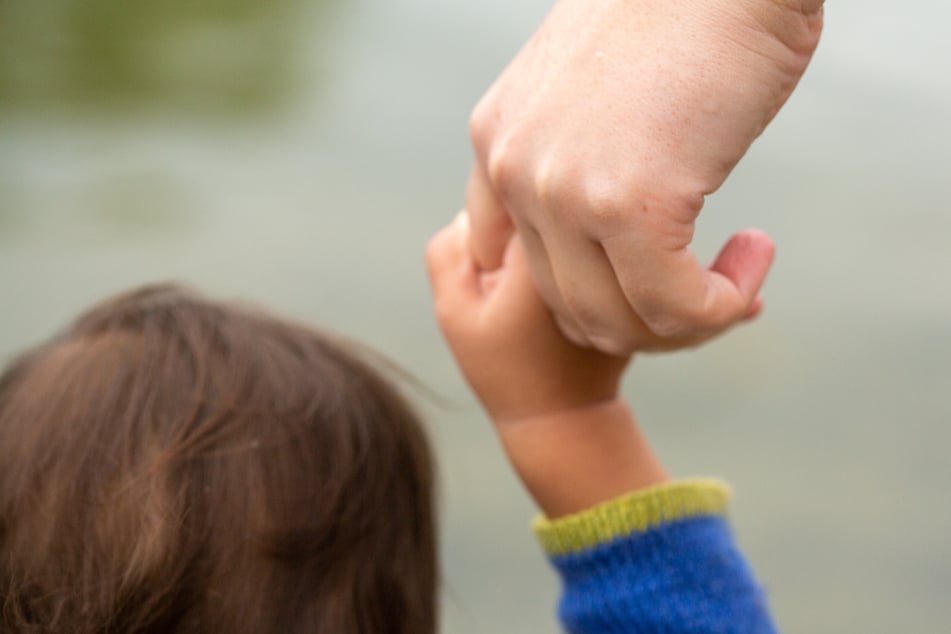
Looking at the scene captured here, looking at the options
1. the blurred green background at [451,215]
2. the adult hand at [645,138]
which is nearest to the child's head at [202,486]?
the adult hand at [645,138]

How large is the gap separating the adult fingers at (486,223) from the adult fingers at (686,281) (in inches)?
4.0

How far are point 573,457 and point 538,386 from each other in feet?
0.12

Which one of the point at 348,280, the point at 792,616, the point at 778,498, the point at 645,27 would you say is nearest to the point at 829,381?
the point at 778,498

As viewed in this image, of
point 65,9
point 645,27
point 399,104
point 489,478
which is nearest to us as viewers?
point 645,27

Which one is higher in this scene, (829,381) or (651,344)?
(651,344)

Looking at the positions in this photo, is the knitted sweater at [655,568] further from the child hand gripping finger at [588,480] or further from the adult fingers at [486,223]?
the adult fingers at [486,223]

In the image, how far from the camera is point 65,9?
2057 millimetres

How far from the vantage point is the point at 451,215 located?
1468 millimetres

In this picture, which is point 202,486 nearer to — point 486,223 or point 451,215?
point 486,223

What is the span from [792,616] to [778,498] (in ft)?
0.41

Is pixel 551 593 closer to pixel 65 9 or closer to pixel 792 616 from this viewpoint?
pixel 792 616

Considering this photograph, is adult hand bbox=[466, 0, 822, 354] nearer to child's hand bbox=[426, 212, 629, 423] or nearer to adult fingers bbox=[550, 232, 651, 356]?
adult fingers bbox=[550, 232, 651, 356]

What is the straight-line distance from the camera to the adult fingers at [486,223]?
19.1 inches

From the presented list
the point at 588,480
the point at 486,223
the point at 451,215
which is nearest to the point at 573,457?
the point at 588,480
